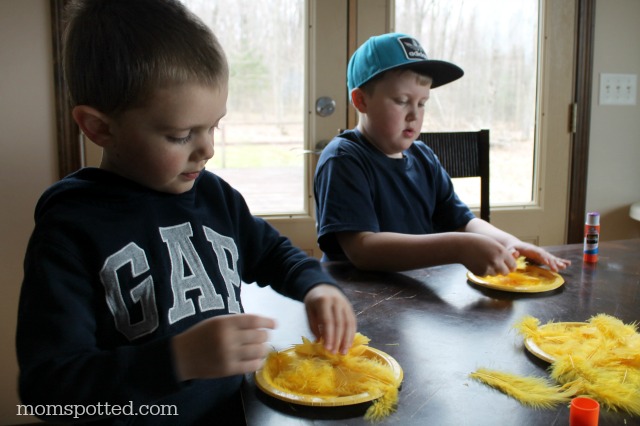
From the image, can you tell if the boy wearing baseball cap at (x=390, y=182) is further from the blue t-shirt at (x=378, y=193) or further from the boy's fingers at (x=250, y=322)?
the boy's fingers at (x=250, y=322)

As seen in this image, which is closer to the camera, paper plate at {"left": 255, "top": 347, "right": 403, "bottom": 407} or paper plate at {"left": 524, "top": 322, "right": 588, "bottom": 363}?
paper plate at {"left": 255, "top": 347, "right": 403, "bottom": 407}

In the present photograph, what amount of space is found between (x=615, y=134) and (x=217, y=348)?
106 inches

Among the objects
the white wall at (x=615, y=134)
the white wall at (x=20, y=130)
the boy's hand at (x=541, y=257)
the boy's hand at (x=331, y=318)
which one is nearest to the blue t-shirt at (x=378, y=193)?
the boy's hand at (x=541, y=257)

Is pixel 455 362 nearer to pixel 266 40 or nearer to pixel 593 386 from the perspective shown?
pixel 593 386

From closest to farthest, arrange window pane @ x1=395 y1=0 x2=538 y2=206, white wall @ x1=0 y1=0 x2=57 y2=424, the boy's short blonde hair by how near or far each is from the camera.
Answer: the boy's short blonde hair, white wall @ x1=0 y1=0 x2=57 y2=424, window pane @ x1=395 y1=0 x2=538 y2=206

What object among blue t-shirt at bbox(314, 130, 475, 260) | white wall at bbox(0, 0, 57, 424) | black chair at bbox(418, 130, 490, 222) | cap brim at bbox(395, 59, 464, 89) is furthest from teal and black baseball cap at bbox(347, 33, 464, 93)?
white wall at bbox(0, 0, 57, 424)

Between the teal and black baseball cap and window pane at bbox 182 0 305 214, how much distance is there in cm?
82

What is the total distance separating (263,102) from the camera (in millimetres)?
2406

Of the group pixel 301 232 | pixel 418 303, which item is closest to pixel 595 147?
pixel 301 232

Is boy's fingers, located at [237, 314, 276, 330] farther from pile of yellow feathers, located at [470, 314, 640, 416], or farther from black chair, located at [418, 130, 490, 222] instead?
Answer: black chair, located at [418, 130, 490, 222]

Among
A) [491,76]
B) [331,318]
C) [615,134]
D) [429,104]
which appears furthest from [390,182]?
[615,134]

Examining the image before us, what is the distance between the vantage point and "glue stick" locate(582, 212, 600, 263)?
1.38 m

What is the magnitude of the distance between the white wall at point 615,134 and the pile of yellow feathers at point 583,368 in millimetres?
2100

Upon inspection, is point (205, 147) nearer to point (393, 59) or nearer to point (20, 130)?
point (393, 59)
